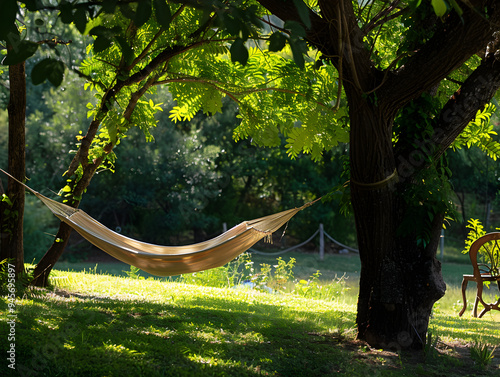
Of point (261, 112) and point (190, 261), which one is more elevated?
point (261, 112)

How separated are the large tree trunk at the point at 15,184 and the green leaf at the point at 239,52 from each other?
2.60 meters

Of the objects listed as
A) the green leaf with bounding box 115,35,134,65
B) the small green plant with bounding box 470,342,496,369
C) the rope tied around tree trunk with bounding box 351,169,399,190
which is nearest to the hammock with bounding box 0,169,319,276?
the rope tied around tree trunk with bounding box 351,169,399,190

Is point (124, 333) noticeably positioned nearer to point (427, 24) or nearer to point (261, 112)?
point (261, 112)

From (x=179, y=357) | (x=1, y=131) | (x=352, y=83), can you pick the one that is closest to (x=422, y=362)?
(x=179, y=357)

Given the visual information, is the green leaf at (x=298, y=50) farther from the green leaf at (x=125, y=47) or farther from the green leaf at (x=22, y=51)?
the green leaf at (x=22, y=51)

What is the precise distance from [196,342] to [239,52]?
167cm

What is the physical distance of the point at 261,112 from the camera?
12.6 feet

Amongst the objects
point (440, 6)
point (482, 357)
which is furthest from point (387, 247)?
point (440, 6)

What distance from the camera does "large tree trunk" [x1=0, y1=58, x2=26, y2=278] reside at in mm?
3256

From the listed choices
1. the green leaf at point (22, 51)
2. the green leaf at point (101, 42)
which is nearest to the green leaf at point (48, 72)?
the green leaf at point (22, 51)

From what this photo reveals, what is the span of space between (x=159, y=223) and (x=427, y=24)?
899 centimetres

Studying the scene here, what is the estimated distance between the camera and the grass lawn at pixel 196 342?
1999mm

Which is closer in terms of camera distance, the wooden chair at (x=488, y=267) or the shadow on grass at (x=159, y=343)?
the shadow on grass at (x=159, y=343)

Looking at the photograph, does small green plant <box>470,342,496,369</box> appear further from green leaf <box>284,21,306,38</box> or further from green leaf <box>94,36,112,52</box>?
green leaf <box>94,36,112,52</box>
